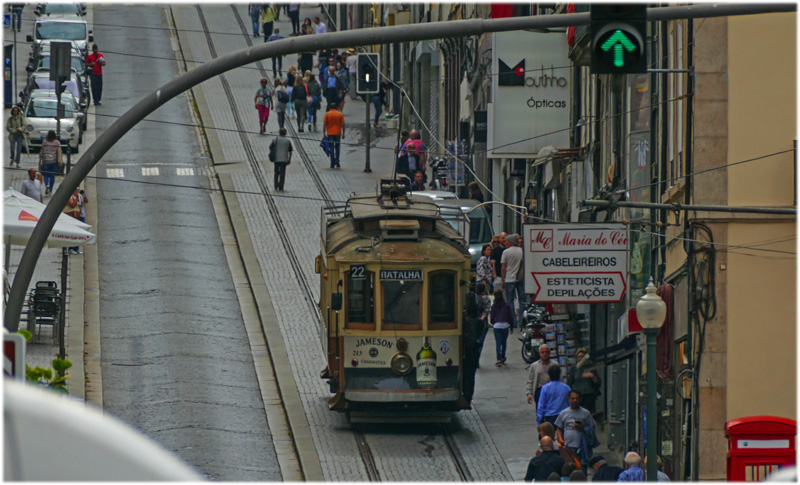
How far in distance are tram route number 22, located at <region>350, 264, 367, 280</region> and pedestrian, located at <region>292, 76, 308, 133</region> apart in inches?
897

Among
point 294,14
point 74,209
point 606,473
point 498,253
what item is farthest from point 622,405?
point 294,14

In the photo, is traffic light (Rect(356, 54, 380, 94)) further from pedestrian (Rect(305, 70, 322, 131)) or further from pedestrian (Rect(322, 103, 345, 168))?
pedestrian (Rect(305, 70, 322, 131))

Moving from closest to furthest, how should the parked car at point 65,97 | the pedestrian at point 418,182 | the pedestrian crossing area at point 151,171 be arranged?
1. the pedestrian at point 418,182
2. the pedestrian crossing area at point 151,171
3. the parked car at point 65,97

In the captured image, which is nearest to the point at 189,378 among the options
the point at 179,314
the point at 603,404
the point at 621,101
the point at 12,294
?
the point at 179,314

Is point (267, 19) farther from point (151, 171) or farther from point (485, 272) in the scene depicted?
point (485, 272)

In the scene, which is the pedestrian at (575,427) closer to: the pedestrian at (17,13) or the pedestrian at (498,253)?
the pedestrian at (498,253)

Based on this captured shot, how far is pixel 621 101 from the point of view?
79.7 ft

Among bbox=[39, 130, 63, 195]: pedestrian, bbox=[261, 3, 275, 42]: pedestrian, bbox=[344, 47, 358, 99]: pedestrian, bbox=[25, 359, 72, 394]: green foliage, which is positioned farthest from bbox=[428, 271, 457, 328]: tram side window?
bbox=[261, 3, 275, 42]: pedestrian

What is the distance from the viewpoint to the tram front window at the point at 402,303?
21.1m

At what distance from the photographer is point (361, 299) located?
2116 centimetres

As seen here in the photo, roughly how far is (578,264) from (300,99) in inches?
966

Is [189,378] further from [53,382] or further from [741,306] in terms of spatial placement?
[53,382]

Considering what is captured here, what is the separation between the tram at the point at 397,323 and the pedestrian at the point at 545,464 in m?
4.14

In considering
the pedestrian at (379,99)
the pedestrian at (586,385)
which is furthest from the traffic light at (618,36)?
the pedestrian at (379,99)
